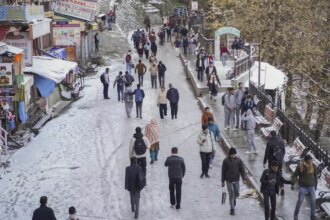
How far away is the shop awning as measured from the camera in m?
26.3

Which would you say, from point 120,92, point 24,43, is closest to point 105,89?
point 120,92

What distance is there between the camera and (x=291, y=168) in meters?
17.5

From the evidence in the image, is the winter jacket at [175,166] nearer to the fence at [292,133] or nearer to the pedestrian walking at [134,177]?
the pedestrian walking at [134,177]

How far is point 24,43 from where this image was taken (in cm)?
2589

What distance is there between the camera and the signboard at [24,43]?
25859mm

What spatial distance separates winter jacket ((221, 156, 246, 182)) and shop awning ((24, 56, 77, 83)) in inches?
527

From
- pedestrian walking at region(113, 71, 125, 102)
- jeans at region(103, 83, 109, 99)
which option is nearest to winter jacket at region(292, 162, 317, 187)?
pedestrian walking at region(113, 71, 125, 102)

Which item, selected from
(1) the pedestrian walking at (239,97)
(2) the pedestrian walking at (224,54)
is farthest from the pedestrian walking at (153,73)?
(1) the pedestrian walking at (239,97)

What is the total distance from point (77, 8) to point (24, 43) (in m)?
12.0

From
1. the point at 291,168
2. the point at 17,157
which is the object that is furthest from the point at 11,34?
the point at 291,168

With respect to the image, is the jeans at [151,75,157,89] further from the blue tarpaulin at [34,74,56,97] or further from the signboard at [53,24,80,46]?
the blue tarpaulin at [34,74,56,97]

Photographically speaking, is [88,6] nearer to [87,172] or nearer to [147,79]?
[147,79]

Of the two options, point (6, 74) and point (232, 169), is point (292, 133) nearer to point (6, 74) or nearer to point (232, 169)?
point (232, 169)

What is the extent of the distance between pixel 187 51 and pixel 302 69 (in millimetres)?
13202
